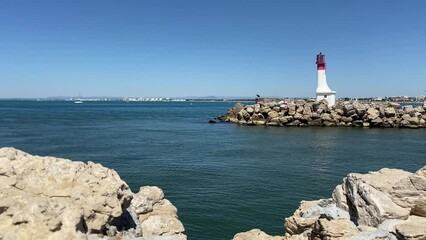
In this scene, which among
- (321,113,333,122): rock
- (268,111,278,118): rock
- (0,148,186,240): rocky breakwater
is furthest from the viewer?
(268,111,278,118): rock

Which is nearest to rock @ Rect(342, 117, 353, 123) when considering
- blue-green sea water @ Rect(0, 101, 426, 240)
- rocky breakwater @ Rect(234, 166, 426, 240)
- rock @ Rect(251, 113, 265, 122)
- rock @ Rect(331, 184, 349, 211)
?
blue-green sea water @ Rect(0, 101, 426, 240)

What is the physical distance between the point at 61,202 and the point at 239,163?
1065 inches

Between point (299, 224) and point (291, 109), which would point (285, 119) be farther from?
point (299, 224)

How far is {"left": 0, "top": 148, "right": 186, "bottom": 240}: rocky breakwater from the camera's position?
23.3 feet

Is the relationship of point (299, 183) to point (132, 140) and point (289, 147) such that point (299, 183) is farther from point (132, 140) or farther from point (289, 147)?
point (132, 140)

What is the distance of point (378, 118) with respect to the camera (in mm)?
67875

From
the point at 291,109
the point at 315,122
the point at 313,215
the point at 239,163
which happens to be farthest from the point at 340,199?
the point at 291,109

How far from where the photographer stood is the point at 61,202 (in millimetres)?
7969

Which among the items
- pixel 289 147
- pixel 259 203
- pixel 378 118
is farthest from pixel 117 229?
pixel 378 118

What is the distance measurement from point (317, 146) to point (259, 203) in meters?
25.0

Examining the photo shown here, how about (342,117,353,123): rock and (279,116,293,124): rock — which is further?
(279,116,293,124): rock

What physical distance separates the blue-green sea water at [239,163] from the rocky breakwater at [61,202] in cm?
860

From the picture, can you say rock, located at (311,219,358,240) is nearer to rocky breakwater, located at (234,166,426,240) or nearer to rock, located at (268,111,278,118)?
rocky breakwater, located at (234,166,426,240)

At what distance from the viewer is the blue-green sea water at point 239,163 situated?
67.7 feet
